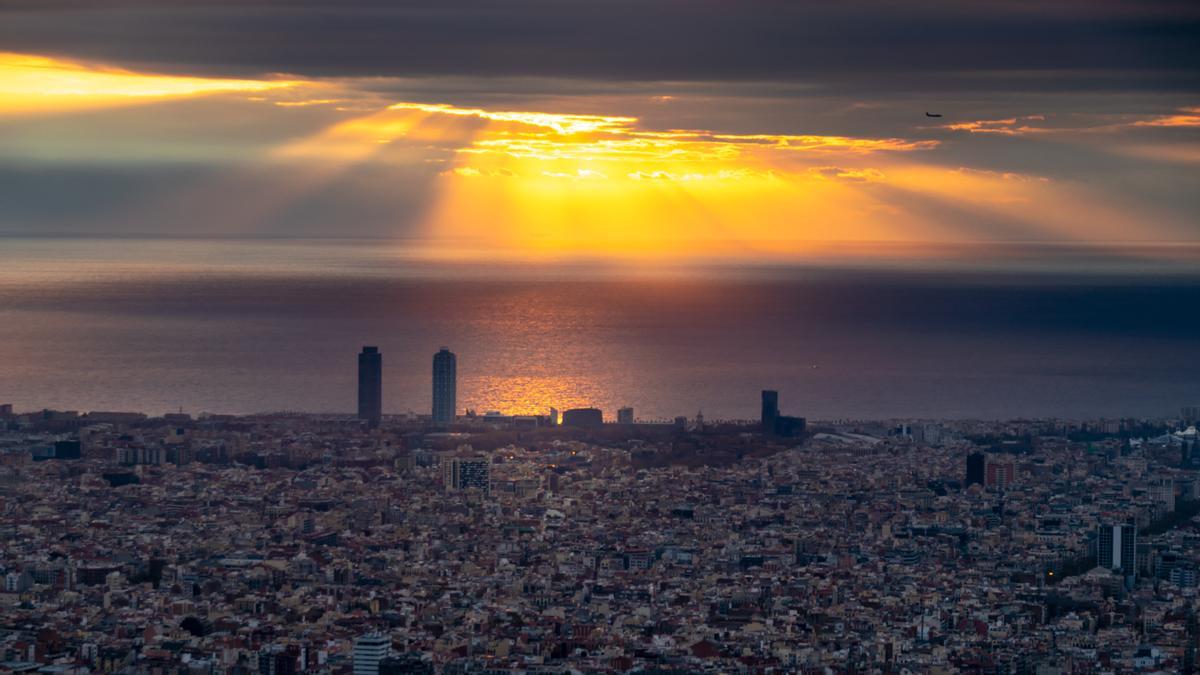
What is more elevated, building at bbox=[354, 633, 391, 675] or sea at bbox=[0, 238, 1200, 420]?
sea at bbox=[0, 238, 1200, 420]

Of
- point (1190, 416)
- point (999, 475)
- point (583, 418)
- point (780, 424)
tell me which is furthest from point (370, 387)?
point (1190, 416)

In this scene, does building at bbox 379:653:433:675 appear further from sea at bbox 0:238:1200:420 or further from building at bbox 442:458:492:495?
sea at bbox 0:238:1200:420

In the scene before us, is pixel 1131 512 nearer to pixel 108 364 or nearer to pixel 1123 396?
pixel 1123 396

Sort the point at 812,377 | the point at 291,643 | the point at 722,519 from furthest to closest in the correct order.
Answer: the point at 812,377 < the point at 722,519 < the point at 291,643

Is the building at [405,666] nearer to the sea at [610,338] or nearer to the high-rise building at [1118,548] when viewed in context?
the high-rise building at [1118,548]

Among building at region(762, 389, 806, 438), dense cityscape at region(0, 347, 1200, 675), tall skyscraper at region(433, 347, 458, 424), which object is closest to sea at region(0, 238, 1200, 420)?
tall skyscraper at region(433, 347, 458, 424)

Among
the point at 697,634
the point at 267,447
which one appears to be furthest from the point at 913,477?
the point at 697,634
